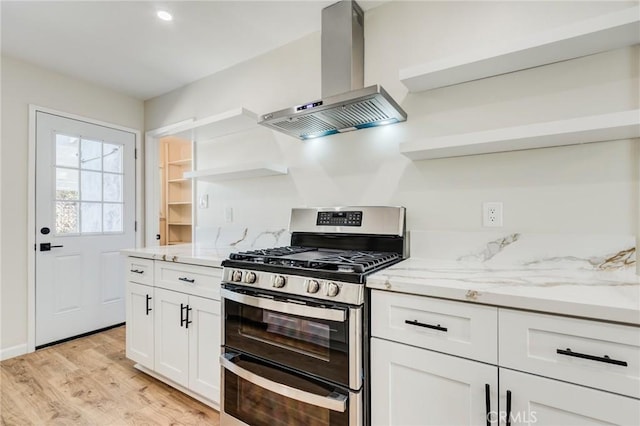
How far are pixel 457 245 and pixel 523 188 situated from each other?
400mm

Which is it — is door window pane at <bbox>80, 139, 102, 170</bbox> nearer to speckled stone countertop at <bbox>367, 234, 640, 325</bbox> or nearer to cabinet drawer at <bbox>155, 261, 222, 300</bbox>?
cabinet drawer at <bbox>155, 261, 222, 300</bbox>

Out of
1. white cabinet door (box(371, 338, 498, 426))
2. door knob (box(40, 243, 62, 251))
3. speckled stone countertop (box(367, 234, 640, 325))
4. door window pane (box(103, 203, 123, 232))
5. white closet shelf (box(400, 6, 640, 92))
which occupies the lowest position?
white cabinet door (box(371, 338, 498, 426))

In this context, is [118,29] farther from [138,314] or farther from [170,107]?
[138,314]

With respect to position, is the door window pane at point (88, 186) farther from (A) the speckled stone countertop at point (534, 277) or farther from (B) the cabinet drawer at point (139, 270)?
(A) the speckled stone countertop at point (534, 277)

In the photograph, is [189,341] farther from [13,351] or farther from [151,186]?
[151,186]

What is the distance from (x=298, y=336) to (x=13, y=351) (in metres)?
2.59

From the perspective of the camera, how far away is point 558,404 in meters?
0.91

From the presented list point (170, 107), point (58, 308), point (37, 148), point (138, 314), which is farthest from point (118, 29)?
point (58, 308)

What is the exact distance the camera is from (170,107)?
306cm

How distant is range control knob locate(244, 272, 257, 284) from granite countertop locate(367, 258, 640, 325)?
556mm

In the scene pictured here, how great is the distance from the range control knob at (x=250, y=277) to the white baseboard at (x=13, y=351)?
2362 mm

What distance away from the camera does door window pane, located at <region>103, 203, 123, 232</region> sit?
3.05m

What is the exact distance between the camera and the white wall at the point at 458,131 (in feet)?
4.37

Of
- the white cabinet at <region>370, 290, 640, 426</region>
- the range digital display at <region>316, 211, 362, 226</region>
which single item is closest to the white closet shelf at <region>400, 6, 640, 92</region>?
the range digital display at <region>316, 211, 362, 226</region>
